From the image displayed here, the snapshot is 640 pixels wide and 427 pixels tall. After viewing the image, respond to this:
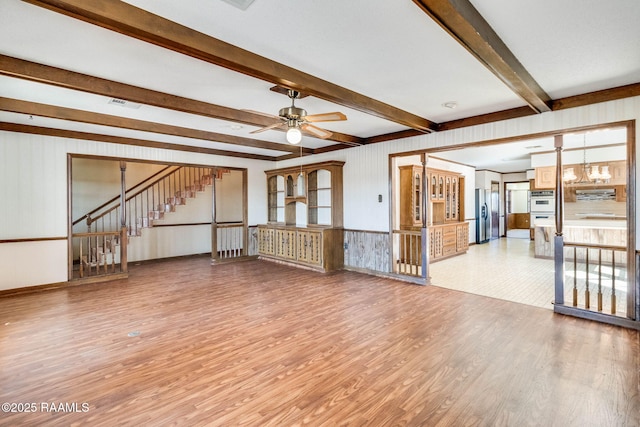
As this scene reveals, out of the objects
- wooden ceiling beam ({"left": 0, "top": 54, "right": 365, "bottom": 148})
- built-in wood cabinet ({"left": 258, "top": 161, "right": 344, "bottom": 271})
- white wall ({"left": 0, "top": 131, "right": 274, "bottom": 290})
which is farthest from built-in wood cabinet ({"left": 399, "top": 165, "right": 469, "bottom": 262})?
white wall ({"left": 0, "top": 131, "right": 274, "bottom": 290})

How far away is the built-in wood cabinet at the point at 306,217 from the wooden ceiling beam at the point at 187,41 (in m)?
2.65

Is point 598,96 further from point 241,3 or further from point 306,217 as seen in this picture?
point 306,217

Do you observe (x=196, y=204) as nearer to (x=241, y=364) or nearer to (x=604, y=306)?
(x=241, y=364)

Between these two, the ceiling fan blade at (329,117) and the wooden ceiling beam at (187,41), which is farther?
the ceiling fan blade at (329,117)

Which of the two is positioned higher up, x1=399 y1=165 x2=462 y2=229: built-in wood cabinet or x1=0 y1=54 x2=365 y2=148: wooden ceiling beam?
x1=0 y1=54 x2=365 y2=148: wooden ceiling beam

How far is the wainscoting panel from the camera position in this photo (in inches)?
236

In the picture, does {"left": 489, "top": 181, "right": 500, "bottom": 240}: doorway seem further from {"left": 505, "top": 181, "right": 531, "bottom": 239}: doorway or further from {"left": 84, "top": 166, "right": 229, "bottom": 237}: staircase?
{"left": 84, "top": 166, "right": 229, "bottom": 237}: staircase

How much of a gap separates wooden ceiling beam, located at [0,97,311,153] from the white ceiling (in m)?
0.16

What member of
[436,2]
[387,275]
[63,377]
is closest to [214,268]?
[387,275]

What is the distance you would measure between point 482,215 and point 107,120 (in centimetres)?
1063

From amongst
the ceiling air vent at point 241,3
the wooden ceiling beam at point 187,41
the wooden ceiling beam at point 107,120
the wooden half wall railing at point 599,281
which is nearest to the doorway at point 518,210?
the wooden half wall railing at point 599,281

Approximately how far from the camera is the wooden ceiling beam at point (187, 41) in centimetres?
190

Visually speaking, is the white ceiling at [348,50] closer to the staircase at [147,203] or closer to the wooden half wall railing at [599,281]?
the wooden half wall railing at [599,281]

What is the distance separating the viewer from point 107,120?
4562 mm
